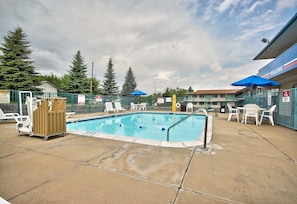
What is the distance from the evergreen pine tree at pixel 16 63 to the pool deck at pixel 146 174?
17.5 metres

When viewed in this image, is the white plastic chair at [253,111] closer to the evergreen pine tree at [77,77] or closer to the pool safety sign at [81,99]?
the pool safety sign at [81,99]

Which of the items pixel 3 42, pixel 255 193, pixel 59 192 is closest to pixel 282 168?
pixel 255 193

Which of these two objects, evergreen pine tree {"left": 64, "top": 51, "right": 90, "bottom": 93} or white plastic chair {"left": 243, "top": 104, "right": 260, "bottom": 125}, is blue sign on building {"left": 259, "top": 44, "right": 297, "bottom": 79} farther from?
evergreen pine tree {"left": 64, "top": 51, "right": 90, "bottom": 93}

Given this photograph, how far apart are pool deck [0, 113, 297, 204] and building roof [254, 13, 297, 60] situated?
7.55 meters

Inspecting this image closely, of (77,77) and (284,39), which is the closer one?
(284,39)

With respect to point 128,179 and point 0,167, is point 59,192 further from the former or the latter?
point 0,167

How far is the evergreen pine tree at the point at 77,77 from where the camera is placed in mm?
21719

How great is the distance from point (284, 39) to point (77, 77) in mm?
24485

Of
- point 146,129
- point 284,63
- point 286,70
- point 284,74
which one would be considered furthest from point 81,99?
point 284,74

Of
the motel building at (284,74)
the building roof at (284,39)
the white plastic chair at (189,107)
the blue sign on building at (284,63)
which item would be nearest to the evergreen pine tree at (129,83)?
the white plastic chair at (189,107)

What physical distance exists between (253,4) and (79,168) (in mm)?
10088

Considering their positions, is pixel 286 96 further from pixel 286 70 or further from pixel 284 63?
pixel 284 63

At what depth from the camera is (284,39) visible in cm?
843

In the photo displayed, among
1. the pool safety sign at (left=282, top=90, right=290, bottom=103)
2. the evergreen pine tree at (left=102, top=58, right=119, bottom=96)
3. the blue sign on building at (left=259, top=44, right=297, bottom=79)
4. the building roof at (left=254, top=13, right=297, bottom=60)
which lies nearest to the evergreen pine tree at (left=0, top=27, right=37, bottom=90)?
the evergreen pine tree at (left=102, top=58, right=119, bottom=96)
